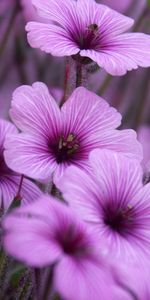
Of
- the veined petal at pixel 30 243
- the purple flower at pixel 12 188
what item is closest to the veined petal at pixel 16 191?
the purple flower at pixel 12 188

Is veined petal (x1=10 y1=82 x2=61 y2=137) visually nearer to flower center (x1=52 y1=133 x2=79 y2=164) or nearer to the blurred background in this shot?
flower center (x1=52 y1=133 x2=79 y2=164)

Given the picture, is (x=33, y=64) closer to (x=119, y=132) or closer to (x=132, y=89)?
(x=132, y=89)

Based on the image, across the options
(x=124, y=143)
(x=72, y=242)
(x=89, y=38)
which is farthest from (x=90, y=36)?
(x=72, y=242)

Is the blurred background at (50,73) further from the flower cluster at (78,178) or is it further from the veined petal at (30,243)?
the veined petal at (30,243)

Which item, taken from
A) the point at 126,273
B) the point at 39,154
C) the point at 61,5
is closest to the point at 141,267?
the point at 126,273

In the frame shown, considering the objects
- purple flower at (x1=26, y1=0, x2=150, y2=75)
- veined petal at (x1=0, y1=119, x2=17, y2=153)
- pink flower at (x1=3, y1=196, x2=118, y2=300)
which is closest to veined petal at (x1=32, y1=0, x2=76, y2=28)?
purple flower at (x1=26, y1=0, x2=150, y2=75)

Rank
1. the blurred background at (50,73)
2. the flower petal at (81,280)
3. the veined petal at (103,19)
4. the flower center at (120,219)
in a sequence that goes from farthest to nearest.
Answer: the blurred background at (50,73) → the veined petal at (103,19) → the flower center at (120,219) → the flower petal at (81,280)

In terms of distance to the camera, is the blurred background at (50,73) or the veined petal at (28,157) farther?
the blurred background at (50,73)

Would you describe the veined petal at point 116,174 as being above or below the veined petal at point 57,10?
below
